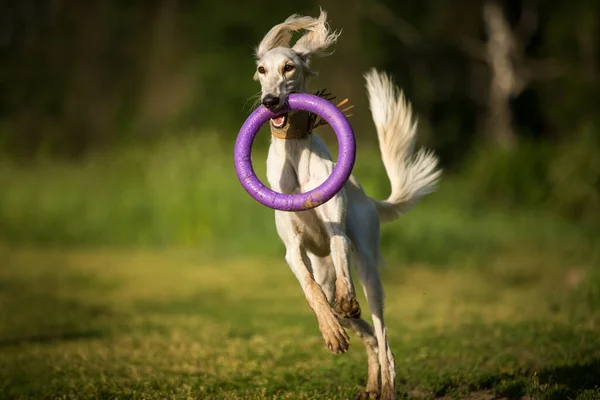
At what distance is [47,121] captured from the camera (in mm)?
23922

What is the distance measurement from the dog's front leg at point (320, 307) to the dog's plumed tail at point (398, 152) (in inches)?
52.6

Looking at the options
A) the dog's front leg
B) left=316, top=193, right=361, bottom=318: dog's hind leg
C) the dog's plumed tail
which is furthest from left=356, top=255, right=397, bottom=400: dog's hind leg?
the dog's plumed tail

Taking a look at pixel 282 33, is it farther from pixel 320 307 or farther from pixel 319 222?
pixel 320 307

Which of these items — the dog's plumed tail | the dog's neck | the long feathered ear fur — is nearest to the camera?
the dog's neck

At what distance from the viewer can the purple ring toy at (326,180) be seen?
18.3 feet

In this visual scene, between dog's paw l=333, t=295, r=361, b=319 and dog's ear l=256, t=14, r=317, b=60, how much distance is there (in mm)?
1844

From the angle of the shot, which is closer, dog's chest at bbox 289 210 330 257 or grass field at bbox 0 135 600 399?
dog's chest at bbox 289 210 330 257

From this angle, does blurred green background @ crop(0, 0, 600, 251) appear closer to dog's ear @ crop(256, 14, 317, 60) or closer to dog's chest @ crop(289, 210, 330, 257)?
dog's ear @ crop(256, 14, 317, 60)

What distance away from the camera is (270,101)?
566 centimetres

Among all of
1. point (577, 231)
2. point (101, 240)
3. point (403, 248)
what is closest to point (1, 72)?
point (101, 240)

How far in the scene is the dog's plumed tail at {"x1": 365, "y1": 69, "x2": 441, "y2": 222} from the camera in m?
6.93

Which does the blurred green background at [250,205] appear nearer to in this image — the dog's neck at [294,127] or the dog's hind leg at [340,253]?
the dog's hind leg at [340,253]

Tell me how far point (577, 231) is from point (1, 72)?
53.2 feet

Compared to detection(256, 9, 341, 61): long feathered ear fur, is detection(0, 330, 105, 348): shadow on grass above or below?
below
